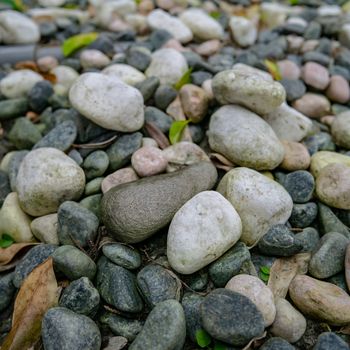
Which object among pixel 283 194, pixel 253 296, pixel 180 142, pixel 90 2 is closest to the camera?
pixel 253 296

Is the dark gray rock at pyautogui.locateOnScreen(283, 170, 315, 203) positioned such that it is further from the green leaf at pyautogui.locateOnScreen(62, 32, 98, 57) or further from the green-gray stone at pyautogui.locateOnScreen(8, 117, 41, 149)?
the green leaf at pyautogui.locateOnScreen(62, 32, 98, 57)

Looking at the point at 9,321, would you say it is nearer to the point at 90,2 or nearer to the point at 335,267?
the point at 335,267

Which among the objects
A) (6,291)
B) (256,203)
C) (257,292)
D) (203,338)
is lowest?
(6,291)

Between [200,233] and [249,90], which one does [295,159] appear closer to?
[249,90]

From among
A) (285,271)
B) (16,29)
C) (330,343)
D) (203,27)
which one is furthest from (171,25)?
(330,343)

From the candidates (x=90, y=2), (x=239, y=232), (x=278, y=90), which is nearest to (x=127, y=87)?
(x=278, y=90)

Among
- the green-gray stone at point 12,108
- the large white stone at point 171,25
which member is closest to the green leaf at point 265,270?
the green-gray stone at point 12,108

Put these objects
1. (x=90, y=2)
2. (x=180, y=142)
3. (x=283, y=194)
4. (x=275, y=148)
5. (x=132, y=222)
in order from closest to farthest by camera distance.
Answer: (x=132, y=222) → (x=283, y=194) → (x=275, y=148) → (x=180, y=142) → (x=90, y=2)
